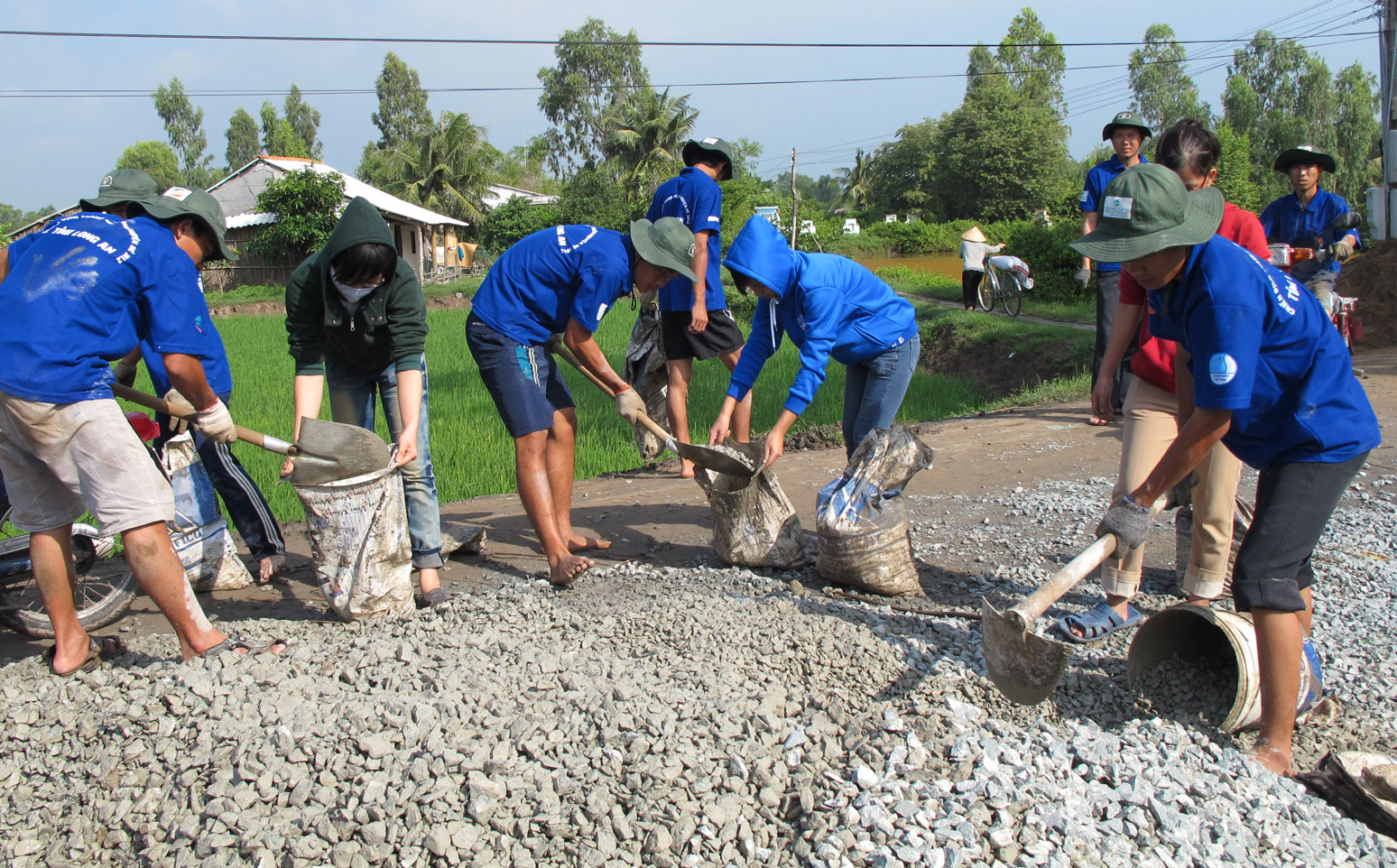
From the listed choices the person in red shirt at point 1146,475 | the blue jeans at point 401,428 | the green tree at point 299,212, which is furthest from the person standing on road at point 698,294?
the green tree at point 299,212

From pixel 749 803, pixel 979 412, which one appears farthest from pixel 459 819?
pixel 979 412

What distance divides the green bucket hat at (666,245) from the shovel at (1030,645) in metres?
1.81

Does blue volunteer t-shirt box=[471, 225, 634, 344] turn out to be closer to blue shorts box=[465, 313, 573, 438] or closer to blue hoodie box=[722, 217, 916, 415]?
blue shorts box=[465, 313, 573, 438]

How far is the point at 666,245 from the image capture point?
3.64m

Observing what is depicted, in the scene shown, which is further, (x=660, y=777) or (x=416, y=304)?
(x=416, y=304)

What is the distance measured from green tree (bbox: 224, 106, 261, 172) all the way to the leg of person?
233 feet

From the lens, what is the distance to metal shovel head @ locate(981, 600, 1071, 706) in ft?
7.69

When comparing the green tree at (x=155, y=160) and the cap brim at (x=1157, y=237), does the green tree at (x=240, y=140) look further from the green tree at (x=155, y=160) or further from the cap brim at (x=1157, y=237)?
the cap brim at (x=1157, y=237)

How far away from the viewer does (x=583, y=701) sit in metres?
2.58

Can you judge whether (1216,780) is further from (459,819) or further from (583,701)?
(459,819)

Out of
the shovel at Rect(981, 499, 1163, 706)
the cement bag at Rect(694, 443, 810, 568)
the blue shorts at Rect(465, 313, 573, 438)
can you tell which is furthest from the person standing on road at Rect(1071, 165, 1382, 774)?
the blue shorts at Rect(465, 313, 573, 438)

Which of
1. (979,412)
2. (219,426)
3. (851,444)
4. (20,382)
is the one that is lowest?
(979,412)

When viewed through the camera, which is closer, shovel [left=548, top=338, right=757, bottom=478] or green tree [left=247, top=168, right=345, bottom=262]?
shovel [left=548, top=338, right=757, bottom=478]

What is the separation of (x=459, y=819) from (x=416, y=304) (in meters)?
2.11
